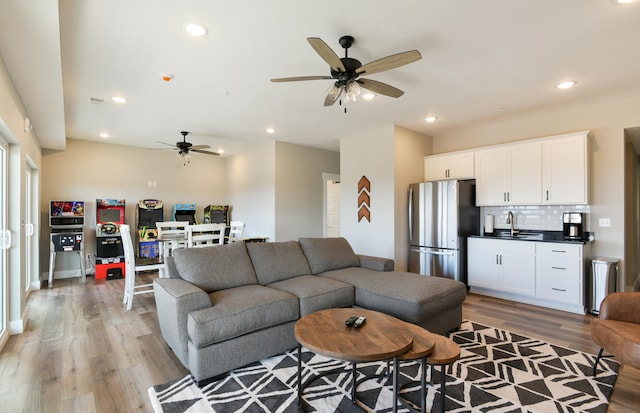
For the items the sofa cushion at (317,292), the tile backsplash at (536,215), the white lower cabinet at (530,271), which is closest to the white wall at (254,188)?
the sofa cushion at (317,292)

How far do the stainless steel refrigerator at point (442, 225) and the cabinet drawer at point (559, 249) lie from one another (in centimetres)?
100

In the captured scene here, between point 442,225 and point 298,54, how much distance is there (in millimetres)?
3365

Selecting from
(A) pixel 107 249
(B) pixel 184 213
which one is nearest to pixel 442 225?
(B) pixel 184 213

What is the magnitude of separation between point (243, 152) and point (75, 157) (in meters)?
3.36

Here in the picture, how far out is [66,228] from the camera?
5852 millimetres

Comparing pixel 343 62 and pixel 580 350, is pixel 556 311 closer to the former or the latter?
pixel 580 350

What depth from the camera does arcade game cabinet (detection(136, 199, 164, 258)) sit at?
A: 21.5 feet

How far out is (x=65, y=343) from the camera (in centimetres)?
301

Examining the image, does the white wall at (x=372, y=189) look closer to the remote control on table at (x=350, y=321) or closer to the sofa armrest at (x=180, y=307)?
the remote control on table at (x=350, y=321)

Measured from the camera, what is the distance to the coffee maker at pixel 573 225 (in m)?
4.19

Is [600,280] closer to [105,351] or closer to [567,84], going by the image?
[567,84]

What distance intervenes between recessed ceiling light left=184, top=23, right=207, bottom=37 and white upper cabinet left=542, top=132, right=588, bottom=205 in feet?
14.7

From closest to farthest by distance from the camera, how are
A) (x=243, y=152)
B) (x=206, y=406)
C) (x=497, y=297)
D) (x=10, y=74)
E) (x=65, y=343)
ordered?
1. (x=206, y=406)
2. (x=10, y=74)
3. (x=65, y=343)
4. (x=497, y=297)
5. (x=243, y=152)

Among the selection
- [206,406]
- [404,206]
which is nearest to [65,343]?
[206,406]
